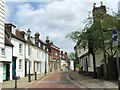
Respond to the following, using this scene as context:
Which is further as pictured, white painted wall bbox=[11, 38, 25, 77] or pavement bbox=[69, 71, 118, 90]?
white painted wall bbox=[11, 38, 25, 77]

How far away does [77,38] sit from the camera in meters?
27.3

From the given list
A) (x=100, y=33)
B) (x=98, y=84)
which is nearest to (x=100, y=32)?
(x=100, y=33)

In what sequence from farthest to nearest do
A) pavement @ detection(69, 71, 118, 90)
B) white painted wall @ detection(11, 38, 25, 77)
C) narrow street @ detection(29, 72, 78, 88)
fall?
white painted wall @ detection(11, 38, 25, 77) < narrow street @ detection(29, 72, 78, 88) < pavement @ detection(69, 71, 118, 90)

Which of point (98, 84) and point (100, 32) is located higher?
point (100, 32)

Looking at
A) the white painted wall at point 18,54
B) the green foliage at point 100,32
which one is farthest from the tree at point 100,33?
the white painted wall at point 18,54

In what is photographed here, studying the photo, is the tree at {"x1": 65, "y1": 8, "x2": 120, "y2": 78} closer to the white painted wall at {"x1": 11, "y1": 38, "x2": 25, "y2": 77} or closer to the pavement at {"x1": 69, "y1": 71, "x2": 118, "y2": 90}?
the pavement at {"x1": 69, "y1": 71, "x2": 118, "y2": 90}

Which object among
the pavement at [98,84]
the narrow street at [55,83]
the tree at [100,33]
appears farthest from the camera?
the tree at [100,33]

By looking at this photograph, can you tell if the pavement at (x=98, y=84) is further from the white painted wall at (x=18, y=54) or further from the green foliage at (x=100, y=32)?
the white painted wall at (x=18, y=54)

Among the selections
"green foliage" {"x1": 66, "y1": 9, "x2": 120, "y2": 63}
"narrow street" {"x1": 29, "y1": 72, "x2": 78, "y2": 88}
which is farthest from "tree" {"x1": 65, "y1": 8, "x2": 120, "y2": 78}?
"narrow street" {"x1": 29, "y1": 72, "x2": 78, "y2": 88}

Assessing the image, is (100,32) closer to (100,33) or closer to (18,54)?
(100,33)

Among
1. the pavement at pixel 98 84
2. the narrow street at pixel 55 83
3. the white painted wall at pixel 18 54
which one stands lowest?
the narrow street at pixel 55 83

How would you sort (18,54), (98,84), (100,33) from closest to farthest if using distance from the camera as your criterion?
1. (98,84)
2. (100,33)
3. (18,54)

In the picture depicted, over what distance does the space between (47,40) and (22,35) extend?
126ft

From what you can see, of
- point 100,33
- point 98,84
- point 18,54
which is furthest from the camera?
point 18,54
